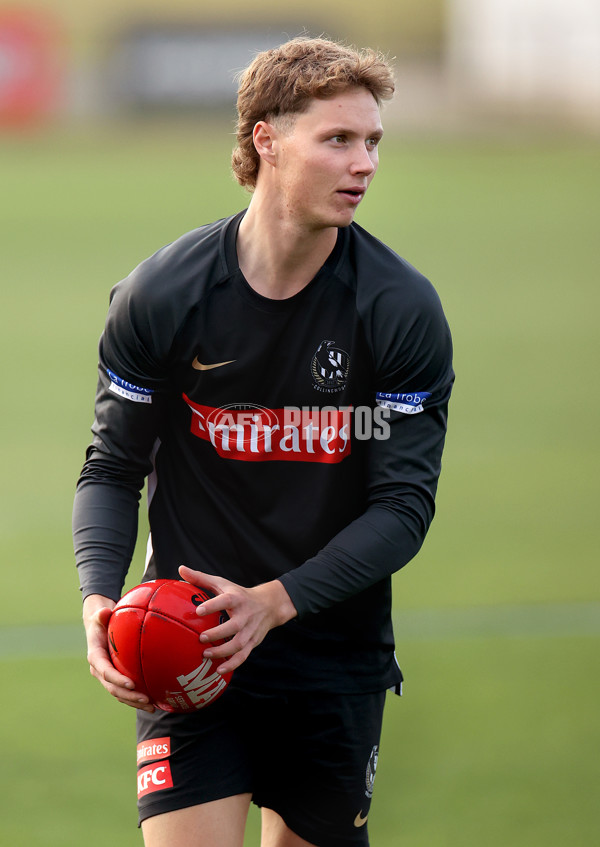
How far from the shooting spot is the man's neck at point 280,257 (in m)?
3.43

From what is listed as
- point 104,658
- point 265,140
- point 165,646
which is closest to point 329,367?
point 265,140

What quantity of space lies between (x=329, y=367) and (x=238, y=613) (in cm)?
75

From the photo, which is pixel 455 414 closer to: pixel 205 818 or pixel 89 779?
pixel 89 779

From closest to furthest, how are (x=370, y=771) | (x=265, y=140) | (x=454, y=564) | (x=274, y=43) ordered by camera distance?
(x=265, y=140) → (x=370, y=771) → (x=454, y=564) → (x=274, y=43)

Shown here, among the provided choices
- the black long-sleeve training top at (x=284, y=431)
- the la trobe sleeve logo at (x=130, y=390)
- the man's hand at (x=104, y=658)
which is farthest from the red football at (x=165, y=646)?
the la trobe sleeve logo at (x=130, y=390)

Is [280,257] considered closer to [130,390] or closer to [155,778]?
[130,390]

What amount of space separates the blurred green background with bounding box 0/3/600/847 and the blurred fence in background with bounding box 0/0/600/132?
16.5 meters

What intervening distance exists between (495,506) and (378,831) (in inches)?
175

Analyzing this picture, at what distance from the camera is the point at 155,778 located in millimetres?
3500

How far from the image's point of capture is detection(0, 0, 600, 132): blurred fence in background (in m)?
39.0

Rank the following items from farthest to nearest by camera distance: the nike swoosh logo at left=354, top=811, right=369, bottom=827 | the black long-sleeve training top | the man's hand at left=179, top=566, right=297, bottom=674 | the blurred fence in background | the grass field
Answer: the blurred fence in background
the grass field
the nike swoosh logo at left=354, top=811, right=369, bottom=827
the black long-sleeve training top
the man's hand at left=179, top=566, right=297, bottom=674

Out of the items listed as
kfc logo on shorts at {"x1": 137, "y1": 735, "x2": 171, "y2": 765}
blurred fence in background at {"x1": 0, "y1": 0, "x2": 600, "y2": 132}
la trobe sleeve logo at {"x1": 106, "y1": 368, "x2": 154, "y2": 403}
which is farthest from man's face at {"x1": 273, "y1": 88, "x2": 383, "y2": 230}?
blurred fence in background at {"x1": 0, "y1": 0, "x2": 600, "y2": 132}

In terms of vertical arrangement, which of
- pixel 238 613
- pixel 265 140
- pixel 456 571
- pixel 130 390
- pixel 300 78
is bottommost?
pixel 456 571

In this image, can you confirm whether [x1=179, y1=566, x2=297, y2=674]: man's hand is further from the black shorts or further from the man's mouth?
the man's mouth
